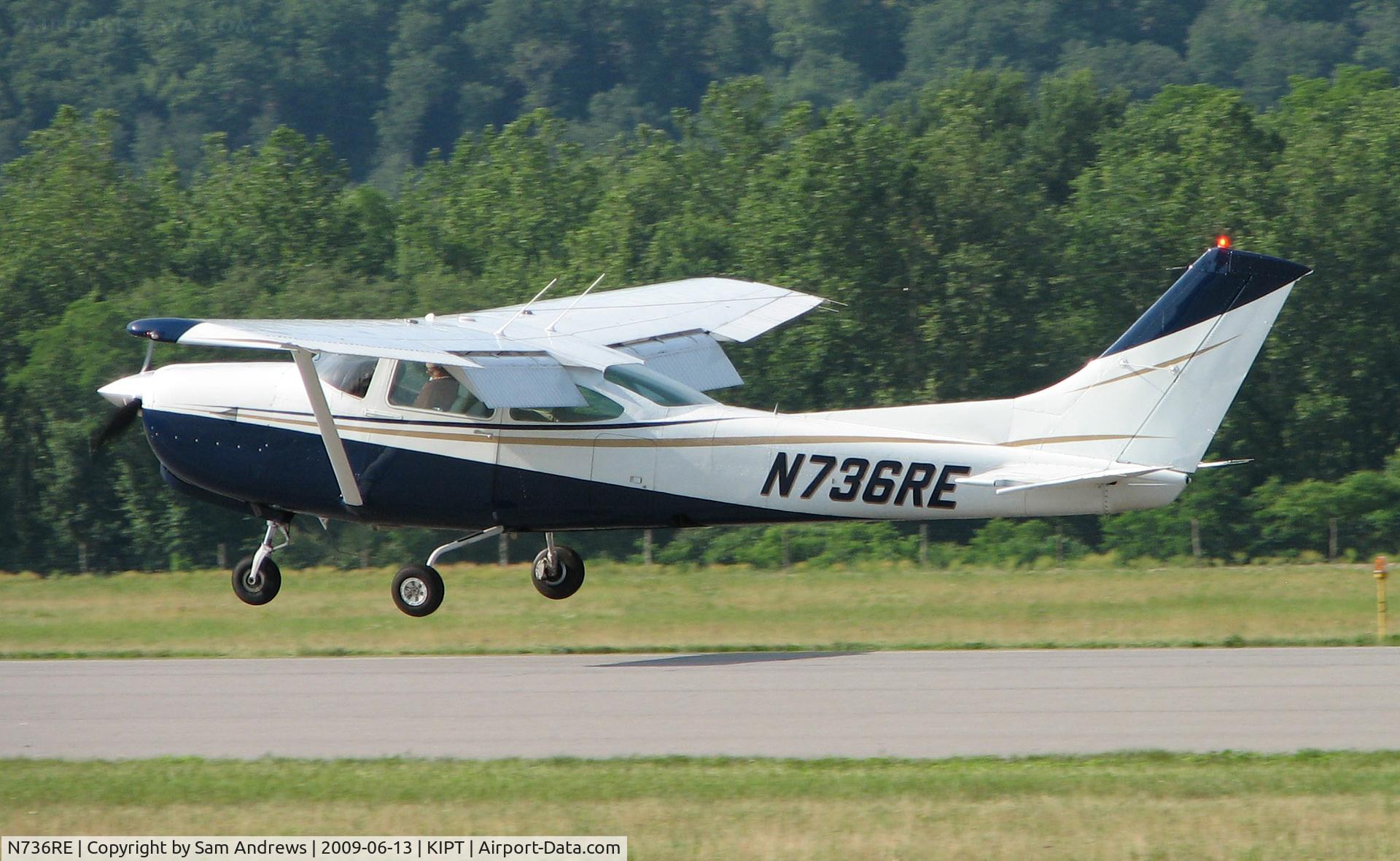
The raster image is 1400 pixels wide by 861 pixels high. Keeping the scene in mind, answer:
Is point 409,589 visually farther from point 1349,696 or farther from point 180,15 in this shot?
point 180,15

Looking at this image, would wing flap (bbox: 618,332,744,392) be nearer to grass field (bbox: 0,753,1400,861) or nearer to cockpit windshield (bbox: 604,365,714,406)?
cockpit windshield (bbox: 604,365,714,406)

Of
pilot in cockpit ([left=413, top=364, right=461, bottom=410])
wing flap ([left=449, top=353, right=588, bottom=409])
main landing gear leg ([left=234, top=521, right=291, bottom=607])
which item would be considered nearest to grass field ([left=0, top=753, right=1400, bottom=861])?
wing flap ([left=449, top=353, right=588, bottom=409])

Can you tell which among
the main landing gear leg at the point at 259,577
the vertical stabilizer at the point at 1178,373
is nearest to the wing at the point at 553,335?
the main landing gear leg at the point at 259,577

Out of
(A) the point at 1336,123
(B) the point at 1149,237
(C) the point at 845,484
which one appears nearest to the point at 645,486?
(C) the point at 845,484

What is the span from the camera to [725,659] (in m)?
16.2

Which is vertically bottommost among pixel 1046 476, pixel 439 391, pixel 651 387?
pixel 1046 476

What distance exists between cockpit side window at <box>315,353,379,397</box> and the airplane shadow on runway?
3411 mm

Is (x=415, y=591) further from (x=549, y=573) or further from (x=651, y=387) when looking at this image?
(x=651, y=387)

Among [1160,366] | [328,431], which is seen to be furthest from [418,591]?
[1160,366]

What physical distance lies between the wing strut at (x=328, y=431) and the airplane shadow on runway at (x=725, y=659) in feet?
9.24

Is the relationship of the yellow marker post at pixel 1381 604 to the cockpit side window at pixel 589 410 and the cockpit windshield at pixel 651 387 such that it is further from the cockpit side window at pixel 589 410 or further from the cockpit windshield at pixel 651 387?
the cockpit side window at pixel 589 410

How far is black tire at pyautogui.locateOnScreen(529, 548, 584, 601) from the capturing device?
17.3 m

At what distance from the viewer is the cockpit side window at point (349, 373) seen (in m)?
16.4

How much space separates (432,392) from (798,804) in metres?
7.40
